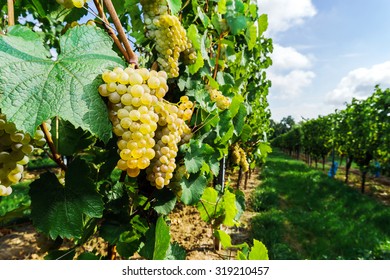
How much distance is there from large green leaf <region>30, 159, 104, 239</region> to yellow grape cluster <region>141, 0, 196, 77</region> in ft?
2.11

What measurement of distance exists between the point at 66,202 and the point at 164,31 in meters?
0.85

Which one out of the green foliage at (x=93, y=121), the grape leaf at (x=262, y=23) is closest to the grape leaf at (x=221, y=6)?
the green foliage at (x=93, y=121)

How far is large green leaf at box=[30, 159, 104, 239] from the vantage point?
3.68ft

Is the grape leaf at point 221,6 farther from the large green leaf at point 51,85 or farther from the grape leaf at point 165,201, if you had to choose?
the large green leaf at point 51,85

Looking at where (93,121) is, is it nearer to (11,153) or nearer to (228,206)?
(11,153)

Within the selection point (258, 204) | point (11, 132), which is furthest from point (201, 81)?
A: point (258, 204)

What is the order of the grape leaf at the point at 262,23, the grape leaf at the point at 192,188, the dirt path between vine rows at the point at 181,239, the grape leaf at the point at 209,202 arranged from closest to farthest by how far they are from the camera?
1. the grape leaf at the point at 192,188
2. the grape leaf at the point at 209,202
3. the grape leaf at the point at 262,23
4. the dirt path between vine rows at the point at 181,239

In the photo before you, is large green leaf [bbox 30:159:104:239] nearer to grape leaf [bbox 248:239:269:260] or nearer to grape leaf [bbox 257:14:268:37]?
grape leaf [bbox 248:239:269:260]

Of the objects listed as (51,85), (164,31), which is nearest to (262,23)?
(164,31)

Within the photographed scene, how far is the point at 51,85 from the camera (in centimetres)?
Answer: 72

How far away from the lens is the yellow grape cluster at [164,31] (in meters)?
1.43

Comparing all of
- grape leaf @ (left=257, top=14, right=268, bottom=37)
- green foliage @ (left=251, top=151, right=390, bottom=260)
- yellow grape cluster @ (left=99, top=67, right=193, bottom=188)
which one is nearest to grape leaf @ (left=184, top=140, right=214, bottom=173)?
yellow grape cluster @ (left=99, top=67, right=193, bottom=188)

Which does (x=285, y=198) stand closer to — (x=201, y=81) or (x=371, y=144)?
(x=371, y=144)

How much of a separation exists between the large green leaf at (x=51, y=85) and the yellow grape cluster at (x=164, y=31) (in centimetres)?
65
